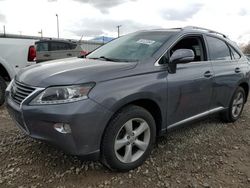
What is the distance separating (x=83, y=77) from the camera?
259cm

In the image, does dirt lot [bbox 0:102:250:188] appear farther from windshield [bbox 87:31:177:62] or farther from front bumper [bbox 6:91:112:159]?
windshield [bbox 87:31:177:62]

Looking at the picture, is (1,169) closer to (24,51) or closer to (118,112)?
(118,112)

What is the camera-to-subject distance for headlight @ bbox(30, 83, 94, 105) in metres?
2.49

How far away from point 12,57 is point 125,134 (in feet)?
12.5

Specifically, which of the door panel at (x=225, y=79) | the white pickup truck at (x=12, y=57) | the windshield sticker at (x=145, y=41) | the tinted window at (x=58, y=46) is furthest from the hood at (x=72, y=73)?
the tinted window at (x=58, y=46)

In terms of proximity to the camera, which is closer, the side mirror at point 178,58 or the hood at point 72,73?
the hood at point 72,73

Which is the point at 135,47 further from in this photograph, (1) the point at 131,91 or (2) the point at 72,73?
(2) the point at 72,73

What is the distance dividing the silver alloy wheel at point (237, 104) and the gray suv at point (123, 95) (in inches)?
30.0

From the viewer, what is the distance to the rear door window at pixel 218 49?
4.13 meters

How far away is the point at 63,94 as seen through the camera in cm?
251

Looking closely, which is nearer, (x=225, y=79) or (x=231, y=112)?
(x=225, y=79)

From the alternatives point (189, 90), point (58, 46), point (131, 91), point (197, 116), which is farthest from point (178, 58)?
point (58, 46)

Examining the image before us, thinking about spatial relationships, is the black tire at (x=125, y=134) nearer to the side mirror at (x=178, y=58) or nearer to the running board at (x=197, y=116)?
the running board at (x=197, y=116)

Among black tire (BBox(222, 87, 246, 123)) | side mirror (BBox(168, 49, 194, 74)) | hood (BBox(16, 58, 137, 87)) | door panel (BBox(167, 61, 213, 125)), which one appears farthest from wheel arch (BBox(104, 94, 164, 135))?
black tire (BBox(222, 87, 246, 123))
